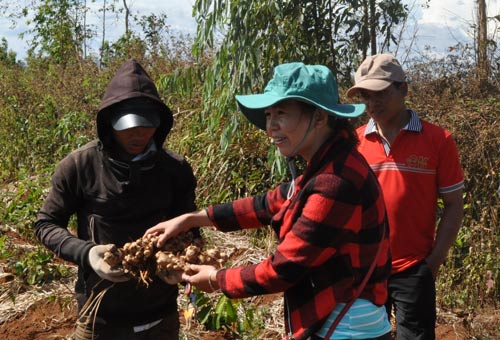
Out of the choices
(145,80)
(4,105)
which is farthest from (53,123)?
(145,80)

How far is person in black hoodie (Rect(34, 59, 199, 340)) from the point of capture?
2.62 meters

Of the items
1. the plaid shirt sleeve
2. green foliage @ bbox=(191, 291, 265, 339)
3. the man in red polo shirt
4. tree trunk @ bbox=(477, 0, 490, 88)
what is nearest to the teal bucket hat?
the plaid shirt sleeve

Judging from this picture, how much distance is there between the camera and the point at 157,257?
253 centimetres

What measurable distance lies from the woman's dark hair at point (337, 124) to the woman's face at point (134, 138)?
775 mm

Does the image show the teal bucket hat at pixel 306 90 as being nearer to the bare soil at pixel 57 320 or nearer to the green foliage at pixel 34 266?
the bare soil at pixel 57 320

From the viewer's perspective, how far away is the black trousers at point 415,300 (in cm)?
309

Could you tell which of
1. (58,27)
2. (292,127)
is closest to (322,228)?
(292,127)

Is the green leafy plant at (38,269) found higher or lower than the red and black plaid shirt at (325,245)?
lower

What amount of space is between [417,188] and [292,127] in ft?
3.96

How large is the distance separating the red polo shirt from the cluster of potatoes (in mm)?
912

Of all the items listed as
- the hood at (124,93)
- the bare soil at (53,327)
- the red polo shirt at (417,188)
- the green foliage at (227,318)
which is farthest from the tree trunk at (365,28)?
the hood at (124,93)

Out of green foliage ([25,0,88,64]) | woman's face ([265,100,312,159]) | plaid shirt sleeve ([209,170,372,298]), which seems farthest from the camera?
green foliage ([25,0,88,64])

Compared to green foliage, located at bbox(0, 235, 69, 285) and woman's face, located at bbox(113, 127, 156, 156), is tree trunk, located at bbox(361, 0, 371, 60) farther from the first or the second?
woman's face, located at bbox(113, 127, 156, 156)

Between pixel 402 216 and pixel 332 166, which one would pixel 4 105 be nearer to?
pixel 402 216
